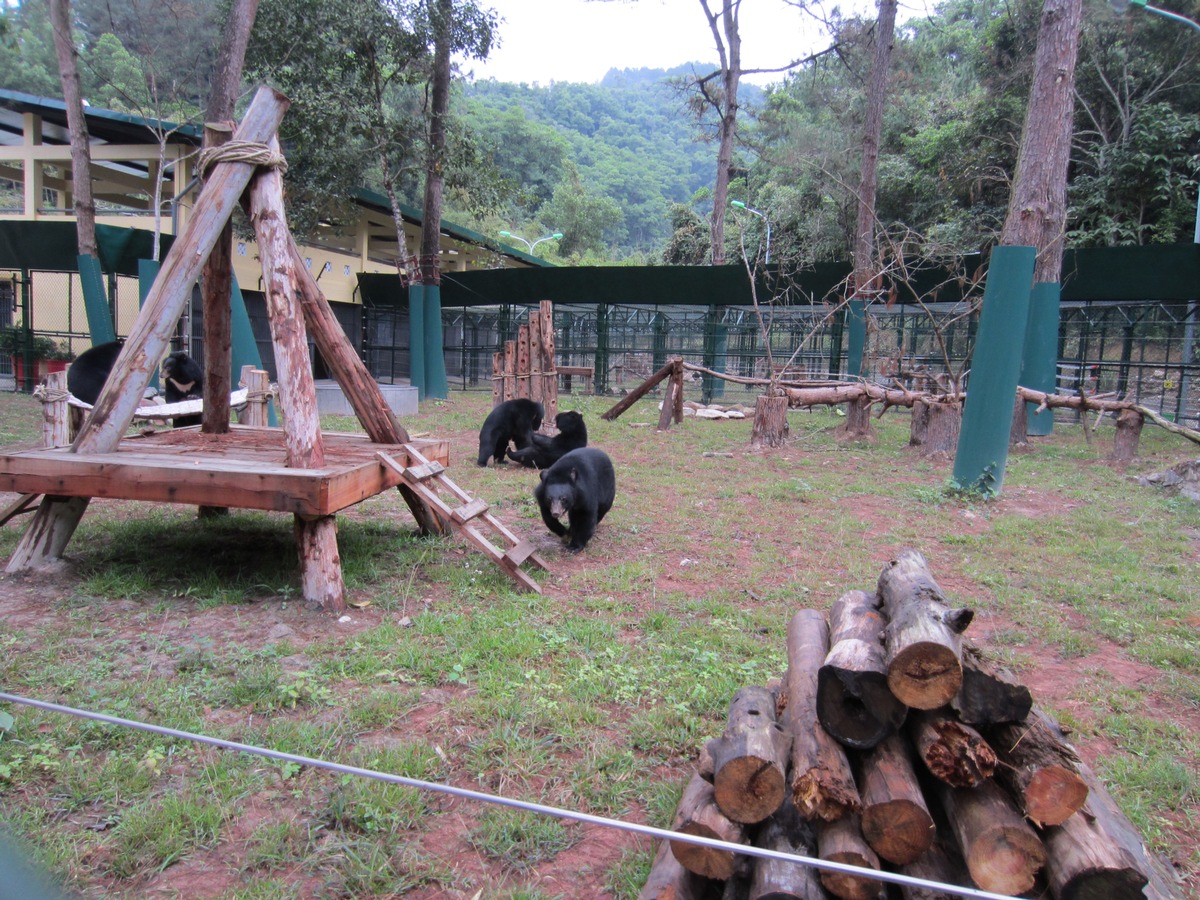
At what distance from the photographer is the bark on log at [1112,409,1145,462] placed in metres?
10.8

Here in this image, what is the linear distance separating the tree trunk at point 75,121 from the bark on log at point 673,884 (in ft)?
51.3

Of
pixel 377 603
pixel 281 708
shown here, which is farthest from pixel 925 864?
pixel 377 603

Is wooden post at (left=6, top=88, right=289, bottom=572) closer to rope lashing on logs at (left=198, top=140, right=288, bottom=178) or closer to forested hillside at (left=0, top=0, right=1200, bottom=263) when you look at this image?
rope lashing on logs at (left=198, top=140, right=288, bottom=178)

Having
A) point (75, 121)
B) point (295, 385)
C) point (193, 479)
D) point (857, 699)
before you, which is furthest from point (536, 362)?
point (857, 699)

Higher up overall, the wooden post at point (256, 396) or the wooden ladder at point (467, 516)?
the wooden post at point (256, 396)

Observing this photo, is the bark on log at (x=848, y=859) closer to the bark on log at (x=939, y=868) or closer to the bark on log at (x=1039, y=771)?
the bark on log at (x=939, y=868)

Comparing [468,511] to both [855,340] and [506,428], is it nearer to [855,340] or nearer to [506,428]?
[506,428]

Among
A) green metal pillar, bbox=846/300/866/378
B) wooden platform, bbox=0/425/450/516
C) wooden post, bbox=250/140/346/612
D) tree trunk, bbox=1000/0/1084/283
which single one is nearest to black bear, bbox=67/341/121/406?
wooden platform, bbox=0/425/450/516

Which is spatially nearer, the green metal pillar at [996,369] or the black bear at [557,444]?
the green metal pillar at [996,369]

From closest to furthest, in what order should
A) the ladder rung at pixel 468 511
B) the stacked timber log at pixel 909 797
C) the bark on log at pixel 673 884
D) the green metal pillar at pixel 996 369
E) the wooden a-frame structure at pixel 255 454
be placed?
the stacked timber log at pixel 909 797, the bark on log at pixel 673 884, the wooden a-frame structure at pixel 255 454, the ladder rung at pixel 468 511, the green metal pillar at pixel 996 369

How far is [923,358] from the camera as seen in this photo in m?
17.6

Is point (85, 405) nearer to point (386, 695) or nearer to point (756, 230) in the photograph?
point (386, 695)

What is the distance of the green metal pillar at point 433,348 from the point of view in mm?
18750

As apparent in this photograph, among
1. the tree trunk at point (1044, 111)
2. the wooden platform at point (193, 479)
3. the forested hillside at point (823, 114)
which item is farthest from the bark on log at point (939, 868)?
the tree trunk at point (1044, 111)
